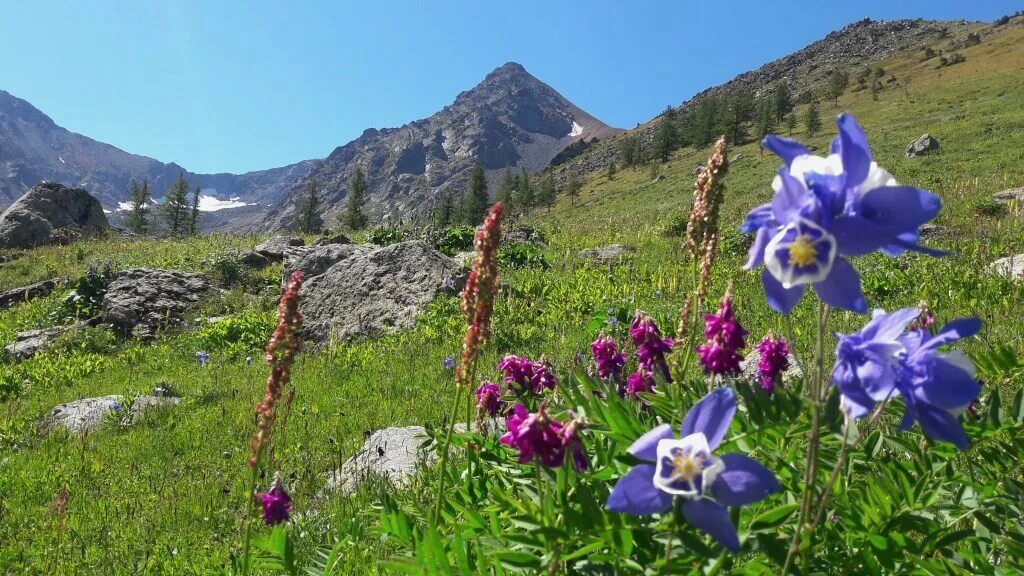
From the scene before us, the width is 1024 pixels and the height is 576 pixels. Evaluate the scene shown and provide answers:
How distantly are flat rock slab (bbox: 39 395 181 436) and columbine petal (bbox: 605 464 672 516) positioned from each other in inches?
259

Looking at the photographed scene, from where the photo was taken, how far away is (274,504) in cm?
271

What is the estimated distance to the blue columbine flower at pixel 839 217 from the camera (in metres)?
1.03

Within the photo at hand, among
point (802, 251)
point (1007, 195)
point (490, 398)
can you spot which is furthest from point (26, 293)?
point (1007, 195)

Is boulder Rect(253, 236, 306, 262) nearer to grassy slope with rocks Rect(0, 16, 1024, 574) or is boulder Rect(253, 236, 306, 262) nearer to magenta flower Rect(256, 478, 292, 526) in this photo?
grassy slope with rocks Rect(0, 16, 1024, 574)

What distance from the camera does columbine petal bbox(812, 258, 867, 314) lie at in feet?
3.45

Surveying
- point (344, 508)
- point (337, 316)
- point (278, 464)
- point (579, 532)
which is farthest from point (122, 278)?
point (579, 532)

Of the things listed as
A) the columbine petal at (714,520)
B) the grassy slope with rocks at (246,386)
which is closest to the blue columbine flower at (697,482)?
the columbine petal at (714,520)

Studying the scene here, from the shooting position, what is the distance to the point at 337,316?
401 inches

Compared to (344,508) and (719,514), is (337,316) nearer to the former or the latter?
(344,508)

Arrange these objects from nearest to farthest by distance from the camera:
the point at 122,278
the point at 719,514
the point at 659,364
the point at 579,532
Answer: the point at 719,514, the point at 579,532, the point at 659,364, the point at 122,278

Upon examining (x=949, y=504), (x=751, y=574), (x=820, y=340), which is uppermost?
(x=820, y=340)

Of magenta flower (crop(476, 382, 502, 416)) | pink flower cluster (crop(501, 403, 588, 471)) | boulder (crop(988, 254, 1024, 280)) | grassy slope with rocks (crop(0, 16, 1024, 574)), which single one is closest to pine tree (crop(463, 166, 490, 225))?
grassy slope with rocks (crop(0, 16, 1024, 574))

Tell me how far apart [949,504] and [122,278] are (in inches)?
556

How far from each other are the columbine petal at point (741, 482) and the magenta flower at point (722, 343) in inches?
41.8
